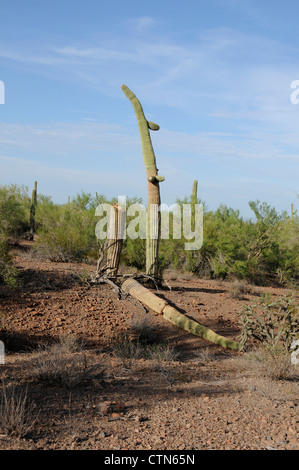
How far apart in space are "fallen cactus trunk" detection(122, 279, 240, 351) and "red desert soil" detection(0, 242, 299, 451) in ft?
0.48

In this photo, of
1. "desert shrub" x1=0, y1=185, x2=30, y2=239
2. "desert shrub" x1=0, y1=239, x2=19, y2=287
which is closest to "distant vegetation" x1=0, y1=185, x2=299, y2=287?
"desert shrub" x1=0, y1=185, x2=30, y2=239

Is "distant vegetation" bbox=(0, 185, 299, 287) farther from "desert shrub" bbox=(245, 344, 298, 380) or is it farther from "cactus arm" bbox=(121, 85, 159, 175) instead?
"desert shrub" bbox=(245, 344, 298, 380)

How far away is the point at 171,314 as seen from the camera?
10.0 meters

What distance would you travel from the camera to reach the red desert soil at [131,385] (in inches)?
197

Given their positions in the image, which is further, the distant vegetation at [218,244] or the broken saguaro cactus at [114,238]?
the distant vegetation at [218,244]

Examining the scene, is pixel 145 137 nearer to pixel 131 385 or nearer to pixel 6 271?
pixel 6 271

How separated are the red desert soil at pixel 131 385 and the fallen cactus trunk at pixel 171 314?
0.48 feet

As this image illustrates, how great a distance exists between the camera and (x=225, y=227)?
20922mm

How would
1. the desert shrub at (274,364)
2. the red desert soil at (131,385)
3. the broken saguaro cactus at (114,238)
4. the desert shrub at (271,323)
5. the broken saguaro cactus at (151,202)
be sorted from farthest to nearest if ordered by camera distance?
the broken saguaro cactus at (151,202), the broken saguaro cactus at (114,238), the desert shrub at (271,323), the desert shrub at (274,364), the red desert soil at (131,385)

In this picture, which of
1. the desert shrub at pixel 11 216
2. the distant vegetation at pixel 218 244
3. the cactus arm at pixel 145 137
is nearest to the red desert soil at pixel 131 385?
the cactus arm at pixel 145 137

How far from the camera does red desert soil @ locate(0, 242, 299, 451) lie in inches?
197

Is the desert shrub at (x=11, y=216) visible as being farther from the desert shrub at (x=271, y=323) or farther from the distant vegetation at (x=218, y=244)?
the desert shrub at (x=271, y=323)

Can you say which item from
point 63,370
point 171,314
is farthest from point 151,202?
point 63,370

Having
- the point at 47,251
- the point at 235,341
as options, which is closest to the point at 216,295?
the point at 235,341
